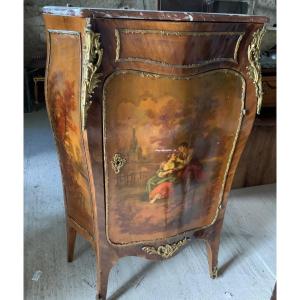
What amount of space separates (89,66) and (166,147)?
313 mm

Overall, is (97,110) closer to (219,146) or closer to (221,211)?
(219,146)

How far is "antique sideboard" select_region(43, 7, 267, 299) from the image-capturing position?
818mm

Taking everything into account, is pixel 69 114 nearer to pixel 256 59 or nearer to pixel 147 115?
pixel 147 115

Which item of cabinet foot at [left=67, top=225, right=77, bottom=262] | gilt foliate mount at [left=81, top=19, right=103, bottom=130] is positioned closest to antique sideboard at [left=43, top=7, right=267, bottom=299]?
gilt foliate mount at [left=81, top=19, right=103, bottom=130]

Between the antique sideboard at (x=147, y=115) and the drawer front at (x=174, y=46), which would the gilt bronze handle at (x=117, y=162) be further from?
the drawer front at (x=174, y=46)

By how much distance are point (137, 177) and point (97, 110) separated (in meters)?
0.24

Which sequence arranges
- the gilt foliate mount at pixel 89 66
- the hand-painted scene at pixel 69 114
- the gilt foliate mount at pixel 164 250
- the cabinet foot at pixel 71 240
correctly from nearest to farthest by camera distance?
the gilt foliate mount at pixel 89 66 < the hand-painted scene at pixel 69 114 < the gilt foliate mount at pixel 164 250 < the cabinet foot at pixel 71 240

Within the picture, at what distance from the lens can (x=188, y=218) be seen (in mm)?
1179

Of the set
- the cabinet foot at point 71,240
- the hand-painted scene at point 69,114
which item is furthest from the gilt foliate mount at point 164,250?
the cabinet foot at point 71,240

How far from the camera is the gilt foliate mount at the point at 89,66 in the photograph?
0.77 m

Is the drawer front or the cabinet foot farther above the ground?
the drawer front

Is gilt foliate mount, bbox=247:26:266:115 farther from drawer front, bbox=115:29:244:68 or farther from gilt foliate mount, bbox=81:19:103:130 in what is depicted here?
gilt foliate mount, bbox=81:19:103:130

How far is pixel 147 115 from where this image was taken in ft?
2.98

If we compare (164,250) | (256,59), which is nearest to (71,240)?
(164,250)
